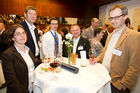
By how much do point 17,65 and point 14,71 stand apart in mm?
93

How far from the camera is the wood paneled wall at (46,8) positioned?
5961 mm

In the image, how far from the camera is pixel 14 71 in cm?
142

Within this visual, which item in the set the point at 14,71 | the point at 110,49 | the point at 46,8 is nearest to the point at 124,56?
the point at 110,49

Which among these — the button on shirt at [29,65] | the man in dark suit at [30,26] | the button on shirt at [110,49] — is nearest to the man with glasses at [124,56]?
the button on shirt at [110,49]

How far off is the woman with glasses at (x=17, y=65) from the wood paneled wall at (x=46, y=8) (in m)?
5.52

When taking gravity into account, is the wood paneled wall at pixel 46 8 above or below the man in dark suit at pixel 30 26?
above

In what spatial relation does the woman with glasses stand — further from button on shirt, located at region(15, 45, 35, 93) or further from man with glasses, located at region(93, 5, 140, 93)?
man with glasses, located at region(93, 5, 140, 93)

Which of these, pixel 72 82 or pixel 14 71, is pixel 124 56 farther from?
pixel 14 71

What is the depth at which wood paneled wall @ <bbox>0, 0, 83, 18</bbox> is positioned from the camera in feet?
19.6

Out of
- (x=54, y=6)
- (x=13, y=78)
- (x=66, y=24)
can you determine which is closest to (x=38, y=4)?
(x=54, y=6)

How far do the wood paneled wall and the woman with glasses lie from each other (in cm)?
552

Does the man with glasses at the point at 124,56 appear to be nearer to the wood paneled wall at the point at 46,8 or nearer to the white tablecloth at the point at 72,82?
the white tablecloth at the point at 72,82

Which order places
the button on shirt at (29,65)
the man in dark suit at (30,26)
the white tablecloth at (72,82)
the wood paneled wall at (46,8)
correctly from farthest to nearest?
the wood paneled wall at (46,8), the man in dark suit at (30,26), the button on shirt at (29,65), the white tablecloth at (72,82)

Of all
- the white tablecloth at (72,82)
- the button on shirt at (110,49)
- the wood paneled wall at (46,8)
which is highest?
the wood paneled wall at (46,8)
